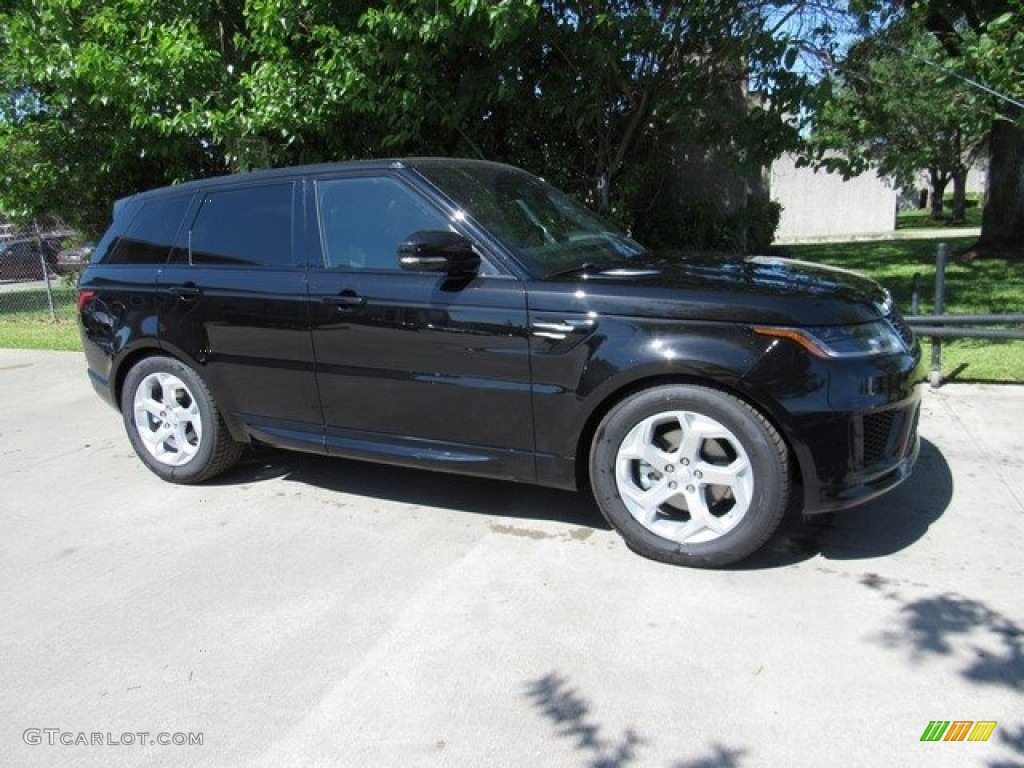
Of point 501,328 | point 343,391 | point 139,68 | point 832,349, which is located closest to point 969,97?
point 832,349

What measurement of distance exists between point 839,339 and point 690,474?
0.84 m

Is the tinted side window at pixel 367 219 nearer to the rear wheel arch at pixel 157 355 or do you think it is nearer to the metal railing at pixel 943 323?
the rear wheel arch at pixel 157 355

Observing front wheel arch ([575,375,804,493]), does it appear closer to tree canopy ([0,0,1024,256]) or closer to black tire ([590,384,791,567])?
black tire ([590,384,791,567])

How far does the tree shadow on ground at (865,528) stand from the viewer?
3729 mm

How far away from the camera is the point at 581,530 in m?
4.13

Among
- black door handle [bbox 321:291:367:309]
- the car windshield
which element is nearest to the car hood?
the car windshield

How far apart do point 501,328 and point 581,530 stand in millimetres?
1125

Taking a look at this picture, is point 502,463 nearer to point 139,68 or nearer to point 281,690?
point 281,690

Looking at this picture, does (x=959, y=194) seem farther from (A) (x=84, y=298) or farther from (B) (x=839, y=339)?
(A) (x=84, y=298)

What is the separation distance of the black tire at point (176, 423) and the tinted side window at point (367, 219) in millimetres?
1293

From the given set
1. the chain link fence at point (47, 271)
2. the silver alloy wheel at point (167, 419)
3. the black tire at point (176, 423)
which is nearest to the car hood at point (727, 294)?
the black tire at point (176, 423)

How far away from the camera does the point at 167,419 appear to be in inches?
199

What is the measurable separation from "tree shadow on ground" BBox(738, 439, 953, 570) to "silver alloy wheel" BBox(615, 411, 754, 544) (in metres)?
0.30

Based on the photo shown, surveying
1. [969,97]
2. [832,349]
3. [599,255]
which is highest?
[969,97]
